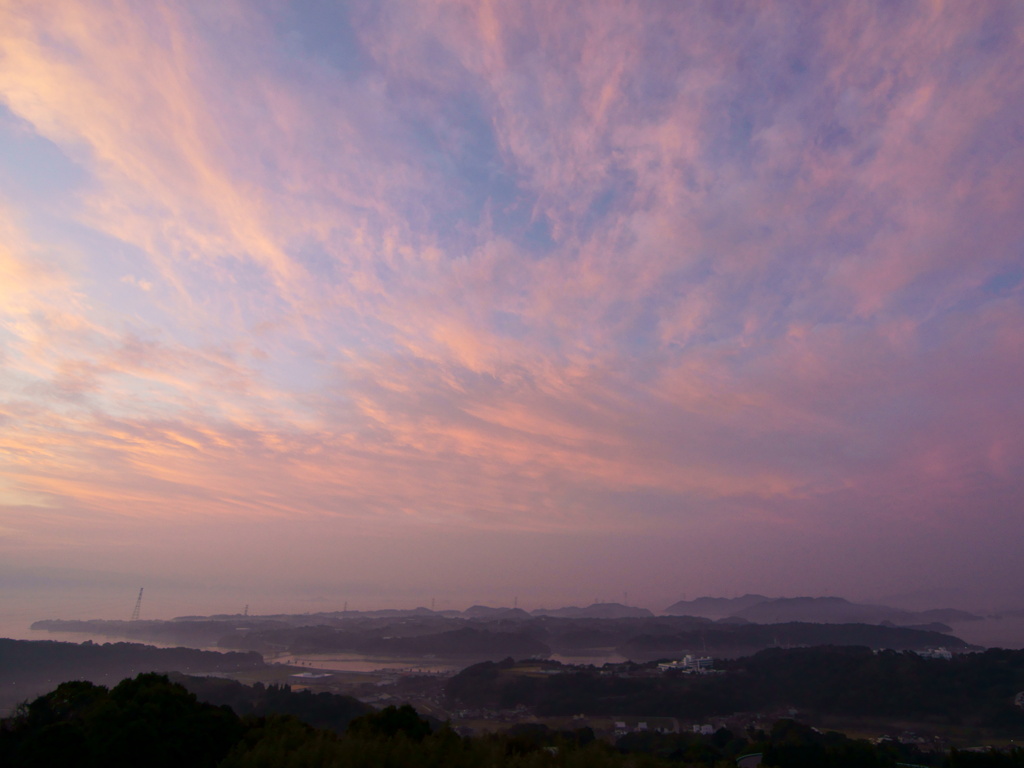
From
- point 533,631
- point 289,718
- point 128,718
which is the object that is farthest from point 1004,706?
point 533,631

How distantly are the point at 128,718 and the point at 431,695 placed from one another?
65.3 metres

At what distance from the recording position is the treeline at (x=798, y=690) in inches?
2650

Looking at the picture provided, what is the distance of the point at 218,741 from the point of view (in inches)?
871

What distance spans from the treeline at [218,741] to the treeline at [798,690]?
2079 inches

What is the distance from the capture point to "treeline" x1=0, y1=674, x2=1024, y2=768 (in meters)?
17.8

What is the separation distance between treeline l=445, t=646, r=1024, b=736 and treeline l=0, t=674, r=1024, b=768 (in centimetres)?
5281

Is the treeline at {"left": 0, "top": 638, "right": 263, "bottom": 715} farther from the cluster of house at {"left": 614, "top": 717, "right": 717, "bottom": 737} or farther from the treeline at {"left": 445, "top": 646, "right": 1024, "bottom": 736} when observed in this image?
the cluster of house at {"left": 614, "top": 717, "right": 717, "bottom": 737}

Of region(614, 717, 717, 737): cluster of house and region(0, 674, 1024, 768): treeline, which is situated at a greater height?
region(0, 674, 1024, 768): treeline

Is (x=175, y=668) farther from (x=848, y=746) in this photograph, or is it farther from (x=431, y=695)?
(x=848, y=746)

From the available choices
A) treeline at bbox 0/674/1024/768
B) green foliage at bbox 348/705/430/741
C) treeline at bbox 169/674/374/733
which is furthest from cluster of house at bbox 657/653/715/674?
treeline at bbox 0/674/1024/768

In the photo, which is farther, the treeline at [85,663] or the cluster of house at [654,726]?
the treeline at [85,663]

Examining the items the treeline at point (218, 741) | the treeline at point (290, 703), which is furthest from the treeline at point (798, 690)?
the treeline at point (218, 741)

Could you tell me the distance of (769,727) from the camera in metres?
57.2

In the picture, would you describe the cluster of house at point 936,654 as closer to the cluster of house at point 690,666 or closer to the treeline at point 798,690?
the treeline at point 798,690
